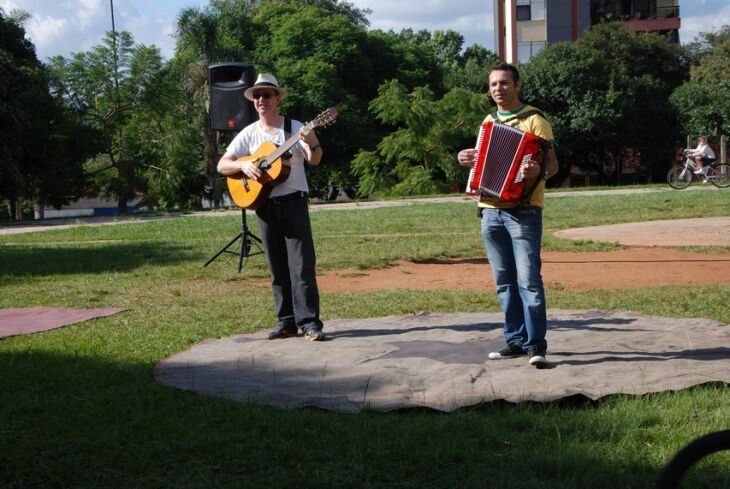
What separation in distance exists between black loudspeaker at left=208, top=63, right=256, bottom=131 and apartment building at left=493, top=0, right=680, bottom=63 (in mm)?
47737

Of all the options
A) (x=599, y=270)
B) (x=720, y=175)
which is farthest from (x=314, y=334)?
(x=720, y=175)

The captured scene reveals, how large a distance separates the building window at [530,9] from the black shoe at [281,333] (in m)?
54.5

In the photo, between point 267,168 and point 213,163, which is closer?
point 267,168

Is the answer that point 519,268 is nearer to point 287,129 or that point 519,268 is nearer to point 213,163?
point 287,129

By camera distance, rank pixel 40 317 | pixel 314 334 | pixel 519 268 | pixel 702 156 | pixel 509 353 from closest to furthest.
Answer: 1. pixel 519 268
2. pixel 509 353
3. pixel 314 334
4. pixel 40 317
5. pixel 702 156

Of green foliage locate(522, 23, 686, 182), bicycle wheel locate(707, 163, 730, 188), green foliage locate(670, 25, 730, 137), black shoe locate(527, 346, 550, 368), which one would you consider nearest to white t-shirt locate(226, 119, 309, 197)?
black shoe locate(527, 346, 550, 368)

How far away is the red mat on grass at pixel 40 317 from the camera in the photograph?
8055 millimetres

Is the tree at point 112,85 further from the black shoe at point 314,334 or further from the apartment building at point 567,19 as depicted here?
the black shoe at point 314,334

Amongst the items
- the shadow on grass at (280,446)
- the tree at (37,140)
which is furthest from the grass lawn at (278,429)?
the tree at (37,140)

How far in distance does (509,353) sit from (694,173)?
79.3ft

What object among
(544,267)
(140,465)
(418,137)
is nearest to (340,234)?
(544,267)

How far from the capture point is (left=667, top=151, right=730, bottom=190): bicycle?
2791cm

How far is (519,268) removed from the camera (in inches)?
237

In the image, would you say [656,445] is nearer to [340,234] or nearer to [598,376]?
[598,376]
